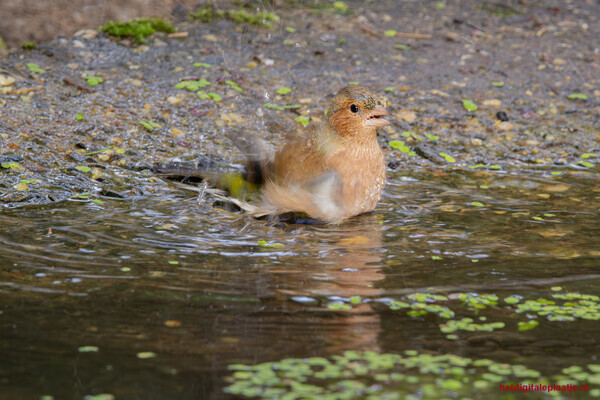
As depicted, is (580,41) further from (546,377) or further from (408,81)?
(546,377)

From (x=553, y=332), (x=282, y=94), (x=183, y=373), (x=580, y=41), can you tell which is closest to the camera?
(x=183, y=373)

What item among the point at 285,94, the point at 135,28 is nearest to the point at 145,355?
the point at 285,94

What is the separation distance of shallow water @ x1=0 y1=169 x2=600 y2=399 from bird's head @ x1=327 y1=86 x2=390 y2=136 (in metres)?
0.71

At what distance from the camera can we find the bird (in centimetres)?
579

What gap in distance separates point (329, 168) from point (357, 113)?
1.82 feet

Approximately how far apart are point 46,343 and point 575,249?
3502 mm

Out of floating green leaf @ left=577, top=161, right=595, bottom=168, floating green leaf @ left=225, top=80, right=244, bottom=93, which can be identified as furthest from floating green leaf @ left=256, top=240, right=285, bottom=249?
floating green leaf @ left=577, top=161, right=595, bottom=168

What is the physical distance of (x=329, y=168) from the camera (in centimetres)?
584

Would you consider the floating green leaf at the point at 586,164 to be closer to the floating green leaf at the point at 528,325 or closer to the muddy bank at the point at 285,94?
the muddy bank at the point at 285,94

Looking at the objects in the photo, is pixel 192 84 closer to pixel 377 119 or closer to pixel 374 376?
pixel 377 119

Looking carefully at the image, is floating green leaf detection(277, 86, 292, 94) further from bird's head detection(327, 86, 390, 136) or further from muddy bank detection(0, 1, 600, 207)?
bird's head detection(327, 86, 390, 136)

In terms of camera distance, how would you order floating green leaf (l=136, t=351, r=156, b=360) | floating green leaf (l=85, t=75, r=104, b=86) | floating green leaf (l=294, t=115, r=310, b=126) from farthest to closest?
floating green leaf (l=85, t=75, r=104, b=86) < floating green leaf (l=294, t=115, r=310, b=126) < floating green leaf (l=136, t=351, r=156, b=360)

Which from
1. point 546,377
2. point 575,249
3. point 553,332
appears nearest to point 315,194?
point 575,249

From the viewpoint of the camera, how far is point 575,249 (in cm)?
524
